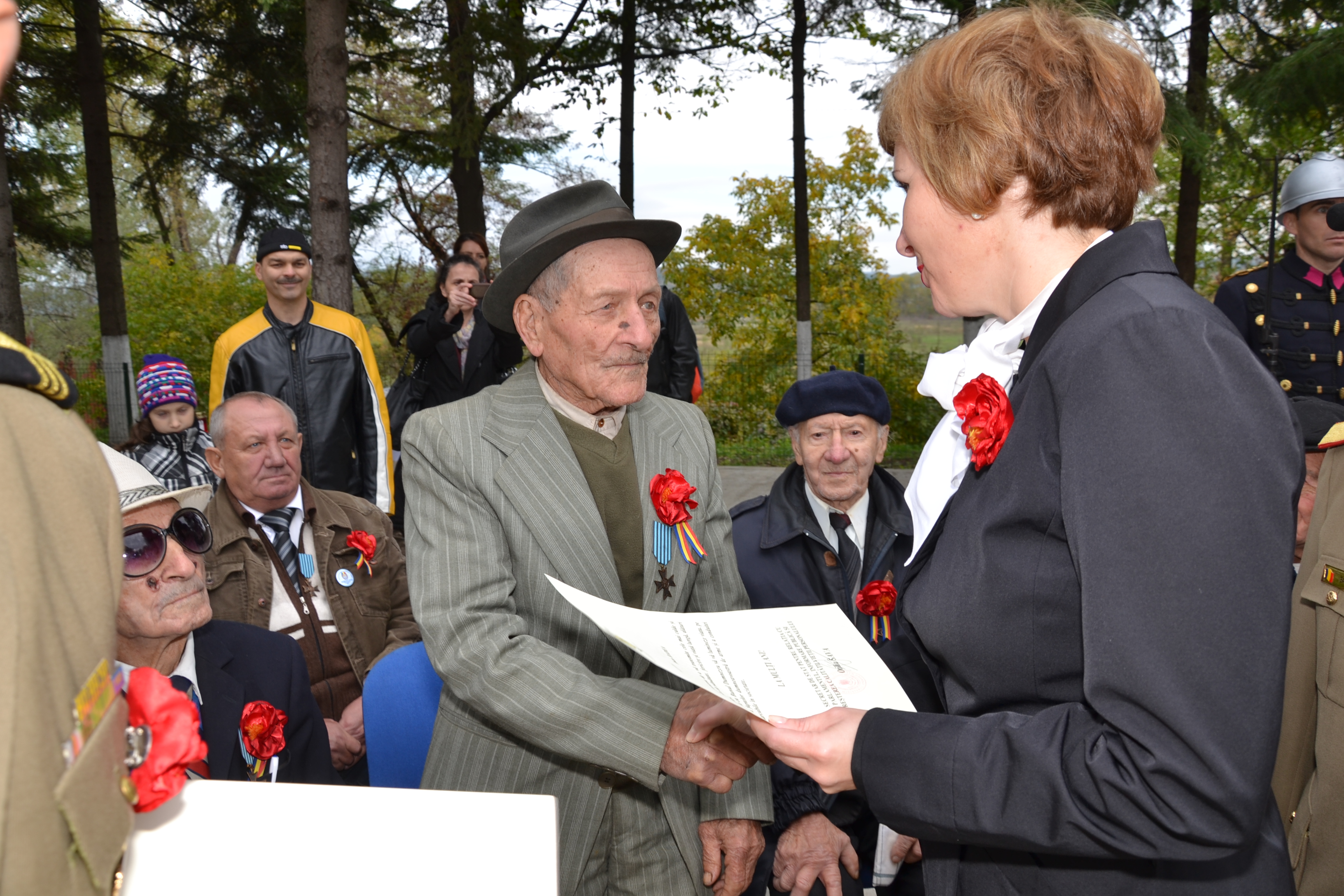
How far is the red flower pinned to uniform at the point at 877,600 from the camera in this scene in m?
3.28

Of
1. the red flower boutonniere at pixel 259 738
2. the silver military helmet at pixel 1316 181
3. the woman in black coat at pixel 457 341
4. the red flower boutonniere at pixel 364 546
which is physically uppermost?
the silver military helmet at pixel 1316 181

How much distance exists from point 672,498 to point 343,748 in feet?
6.07

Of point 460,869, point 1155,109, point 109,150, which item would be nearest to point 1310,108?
point 1155,109

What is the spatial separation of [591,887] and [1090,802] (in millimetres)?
1406

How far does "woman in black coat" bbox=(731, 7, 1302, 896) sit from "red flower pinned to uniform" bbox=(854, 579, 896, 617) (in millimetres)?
1746

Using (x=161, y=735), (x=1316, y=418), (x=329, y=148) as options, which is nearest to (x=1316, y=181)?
(x=1316, y=418)

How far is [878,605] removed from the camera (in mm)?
3275

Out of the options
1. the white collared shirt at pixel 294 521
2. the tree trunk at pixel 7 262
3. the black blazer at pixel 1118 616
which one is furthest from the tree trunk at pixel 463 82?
the black blazer at pixel 1118 616

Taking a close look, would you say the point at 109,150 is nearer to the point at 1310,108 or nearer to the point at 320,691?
the point at 320,691

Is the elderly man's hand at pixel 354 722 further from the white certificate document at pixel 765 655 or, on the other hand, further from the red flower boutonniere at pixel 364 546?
the white certificate document at pixel 765 655

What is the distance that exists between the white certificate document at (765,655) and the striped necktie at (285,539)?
2554 mm

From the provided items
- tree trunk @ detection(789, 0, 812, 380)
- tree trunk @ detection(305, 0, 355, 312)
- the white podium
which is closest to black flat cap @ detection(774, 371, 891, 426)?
the white podium

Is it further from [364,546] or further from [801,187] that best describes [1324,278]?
[801,187]

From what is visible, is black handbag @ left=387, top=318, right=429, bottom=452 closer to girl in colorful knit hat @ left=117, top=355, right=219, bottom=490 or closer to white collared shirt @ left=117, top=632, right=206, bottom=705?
girl in colorful knit hat @ left=117, top=355, right=219, bottom=490
